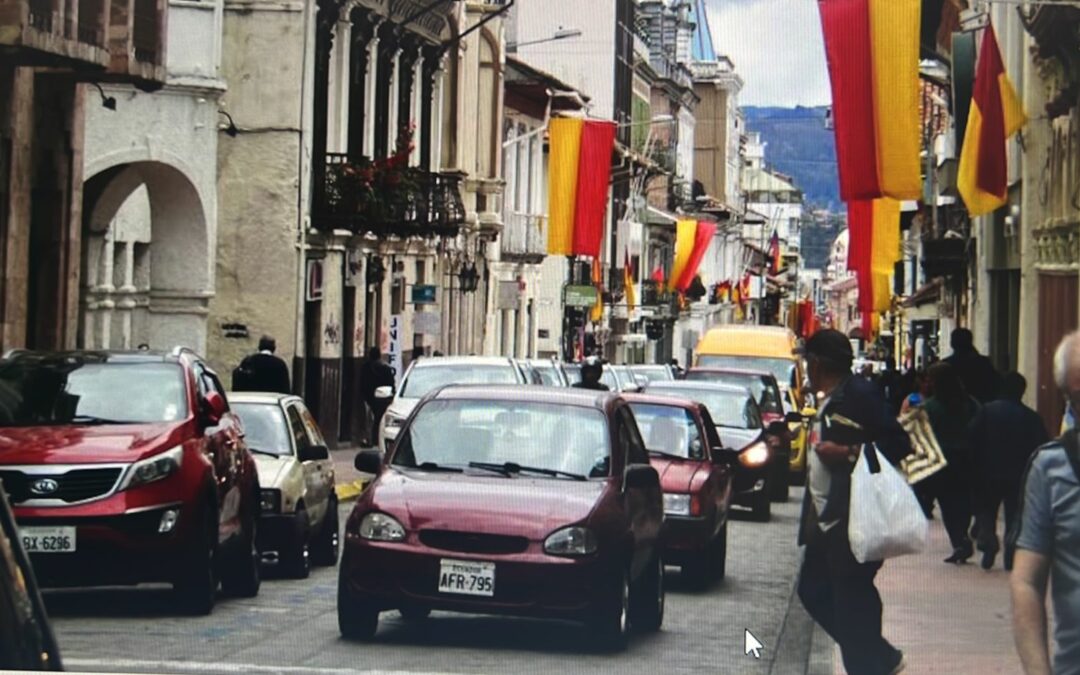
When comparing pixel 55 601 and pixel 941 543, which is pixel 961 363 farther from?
pixel 55 601

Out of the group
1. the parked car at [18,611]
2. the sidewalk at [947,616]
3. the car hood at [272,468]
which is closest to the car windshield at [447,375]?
the sidewalk at [947,616]

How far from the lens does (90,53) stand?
2055 centimetres

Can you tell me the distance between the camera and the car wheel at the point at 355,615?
1034 cm

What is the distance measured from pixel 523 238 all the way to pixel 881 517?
39769 mm

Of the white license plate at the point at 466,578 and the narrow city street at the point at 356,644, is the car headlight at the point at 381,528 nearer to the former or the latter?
the white license plate at the point at 466,578

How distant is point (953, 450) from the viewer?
678 inches

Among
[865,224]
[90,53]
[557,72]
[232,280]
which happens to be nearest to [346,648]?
[90,53]

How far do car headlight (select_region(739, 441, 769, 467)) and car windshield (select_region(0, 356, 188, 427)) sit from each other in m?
9.02

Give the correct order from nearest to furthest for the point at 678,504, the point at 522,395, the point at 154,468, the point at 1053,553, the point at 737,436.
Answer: the point at 1053,553 < the point at 522,395 < the point at 154,468 < the point at 678,504 < the point at 737,436

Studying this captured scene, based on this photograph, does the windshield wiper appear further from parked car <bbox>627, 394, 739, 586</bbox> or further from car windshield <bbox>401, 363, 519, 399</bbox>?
car windshield <bbox>401, 363, 519, 399</bbox>

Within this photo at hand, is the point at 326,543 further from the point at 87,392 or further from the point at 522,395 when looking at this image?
the point at 522,395

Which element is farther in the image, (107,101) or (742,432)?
(107,101)

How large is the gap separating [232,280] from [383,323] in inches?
202

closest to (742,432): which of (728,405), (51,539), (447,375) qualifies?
(728,405)
